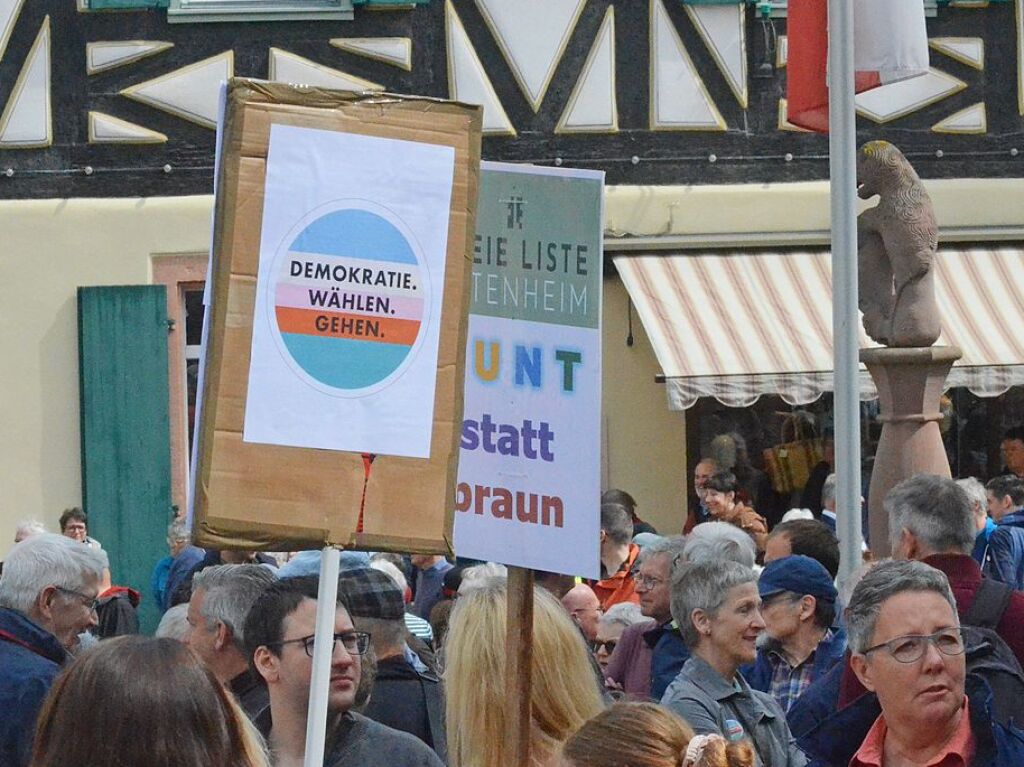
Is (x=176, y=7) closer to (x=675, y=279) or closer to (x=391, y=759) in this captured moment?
(x=675, y=279)

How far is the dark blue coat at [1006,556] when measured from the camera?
8477mm

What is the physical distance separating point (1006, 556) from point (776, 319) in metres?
5.56

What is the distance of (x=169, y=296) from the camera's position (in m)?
13.9

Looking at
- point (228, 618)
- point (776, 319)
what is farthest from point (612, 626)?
point (776, 319)

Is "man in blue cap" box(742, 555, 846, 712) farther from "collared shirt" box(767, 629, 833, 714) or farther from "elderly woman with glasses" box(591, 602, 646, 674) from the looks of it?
"elderly woman with glasses" box(591, 602, 646, 674)

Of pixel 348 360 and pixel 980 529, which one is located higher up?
pixel 348 360

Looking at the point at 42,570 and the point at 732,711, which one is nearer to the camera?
the point at 732,711

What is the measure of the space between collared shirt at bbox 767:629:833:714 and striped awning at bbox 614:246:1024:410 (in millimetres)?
6838

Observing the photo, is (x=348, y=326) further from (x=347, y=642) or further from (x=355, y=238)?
(x=347, y=642)

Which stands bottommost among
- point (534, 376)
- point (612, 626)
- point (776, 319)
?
point (612, 626)

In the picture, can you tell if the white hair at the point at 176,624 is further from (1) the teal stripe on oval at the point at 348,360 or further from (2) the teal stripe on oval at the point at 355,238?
(2) the teal stripe on oval at the point at 355,238

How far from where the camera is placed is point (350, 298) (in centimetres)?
409

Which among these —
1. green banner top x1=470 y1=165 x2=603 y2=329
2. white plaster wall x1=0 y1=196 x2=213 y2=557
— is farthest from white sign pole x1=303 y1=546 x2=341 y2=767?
white plaster wall x1=0 y1=196 x2=213 y2=557

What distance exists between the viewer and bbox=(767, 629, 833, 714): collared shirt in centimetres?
627
